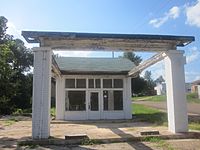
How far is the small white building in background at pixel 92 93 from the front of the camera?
20.7 metres

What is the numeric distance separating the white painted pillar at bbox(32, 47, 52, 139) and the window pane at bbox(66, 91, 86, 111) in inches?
379

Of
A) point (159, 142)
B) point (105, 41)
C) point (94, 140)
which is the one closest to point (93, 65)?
point (105, 41)

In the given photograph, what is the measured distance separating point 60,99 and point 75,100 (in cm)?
110

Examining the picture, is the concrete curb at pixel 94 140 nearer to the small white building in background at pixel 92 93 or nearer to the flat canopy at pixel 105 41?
the flat canopy at pixel 105 41

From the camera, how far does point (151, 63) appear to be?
15.0m

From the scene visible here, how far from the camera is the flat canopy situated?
37.3ft

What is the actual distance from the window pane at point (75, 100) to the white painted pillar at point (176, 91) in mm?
9471

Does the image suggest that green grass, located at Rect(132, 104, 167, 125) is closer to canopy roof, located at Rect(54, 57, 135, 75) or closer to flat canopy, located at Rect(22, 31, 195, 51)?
canopy roof, located at Rect(54, 57, 135, 75)

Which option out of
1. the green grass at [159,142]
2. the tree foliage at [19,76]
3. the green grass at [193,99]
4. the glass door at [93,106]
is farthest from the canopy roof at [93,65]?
the green grass at [193,99]

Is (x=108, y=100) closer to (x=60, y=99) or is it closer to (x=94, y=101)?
(x=94, y=101)

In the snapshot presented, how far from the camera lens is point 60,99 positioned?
68.3ft

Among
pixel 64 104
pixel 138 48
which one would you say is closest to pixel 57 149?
pixel 138 48

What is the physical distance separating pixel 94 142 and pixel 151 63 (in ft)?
20.9

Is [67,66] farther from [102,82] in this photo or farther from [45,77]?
[45,77]
